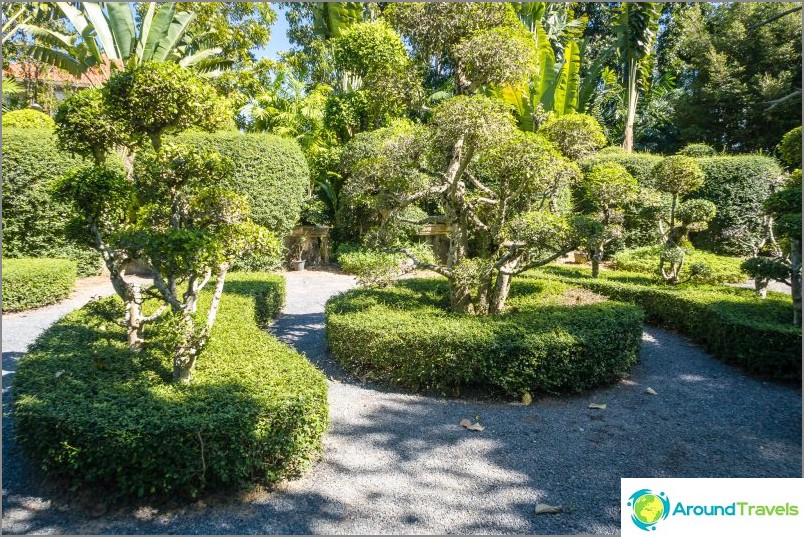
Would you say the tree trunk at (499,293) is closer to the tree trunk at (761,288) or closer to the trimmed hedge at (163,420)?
the trimmed hedge at (163,420)

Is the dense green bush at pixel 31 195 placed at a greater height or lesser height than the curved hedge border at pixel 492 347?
greater

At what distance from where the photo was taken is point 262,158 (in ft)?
39.7

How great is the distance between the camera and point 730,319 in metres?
5.97

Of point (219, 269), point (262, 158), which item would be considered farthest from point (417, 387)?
point (262, 158)

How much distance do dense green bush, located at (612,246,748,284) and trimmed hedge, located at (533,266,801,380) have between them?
136 cm

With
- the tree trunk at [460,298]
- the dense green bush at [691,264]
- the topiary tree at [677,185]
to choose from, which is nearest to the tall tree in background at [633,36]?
the dense green bush at [691,264]

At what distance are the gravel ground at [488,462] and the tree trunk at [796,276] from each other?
1.10m

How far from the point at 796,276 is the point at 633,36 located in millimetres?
14527

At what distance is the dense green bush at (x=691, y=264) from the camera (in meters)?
9.77

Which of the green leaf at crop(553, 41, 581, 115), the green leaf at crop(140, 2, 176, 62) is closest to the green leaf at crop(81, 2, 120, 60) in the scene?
the green leaf at crop(140, 2, 176, 62)

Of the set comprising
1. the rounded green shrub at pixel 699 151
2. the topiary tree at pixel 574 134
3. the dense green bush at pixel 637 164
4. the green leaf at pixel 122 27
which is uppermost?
the green leaf at pixel 122 27

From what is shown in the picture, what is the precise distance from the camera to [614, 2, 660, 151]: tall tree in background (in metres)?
16.8

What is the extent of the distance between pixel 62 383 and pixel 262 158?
9.17 m

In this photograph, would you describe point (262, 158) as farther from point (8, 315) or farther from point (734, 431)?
point (734, 431)
